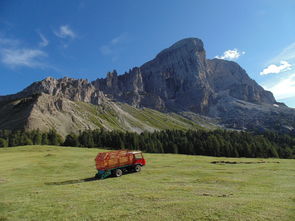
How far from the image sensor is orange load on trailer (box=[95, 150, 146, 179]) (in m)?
27.2

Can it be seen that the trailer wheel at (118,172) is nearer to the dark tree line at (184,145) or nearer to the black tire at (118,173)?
the black tire at (118,173)

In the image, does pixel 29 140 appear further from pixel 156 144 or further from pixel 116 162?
pixel 116 162

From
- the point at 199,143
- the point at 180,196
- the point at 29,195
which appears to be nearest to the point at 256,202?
the point at 180,196

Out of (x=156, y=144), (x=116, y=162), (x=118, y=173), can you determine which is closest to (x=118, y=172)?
(x=118, y=173)

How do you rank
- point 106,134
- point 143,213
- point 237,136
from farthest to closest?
point 237,136, point 106,134, point 143,213

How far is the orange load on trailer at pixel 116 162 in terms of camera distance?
27214 millimetres

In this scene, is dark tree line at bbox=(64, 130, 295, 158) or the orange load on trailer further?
dark tree line at bbox=(64, 130, 295, 158)

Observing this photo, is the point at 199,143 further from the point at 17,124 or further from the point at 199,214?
the point at 17,124

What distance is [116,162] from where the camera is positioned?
2845 centimetres

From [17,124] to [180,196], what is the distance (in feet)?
565

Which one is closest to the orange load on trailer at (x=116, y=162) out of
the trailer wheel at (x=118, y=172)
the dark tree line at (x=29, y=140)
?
the trailer wheel at (x=118, y=172)

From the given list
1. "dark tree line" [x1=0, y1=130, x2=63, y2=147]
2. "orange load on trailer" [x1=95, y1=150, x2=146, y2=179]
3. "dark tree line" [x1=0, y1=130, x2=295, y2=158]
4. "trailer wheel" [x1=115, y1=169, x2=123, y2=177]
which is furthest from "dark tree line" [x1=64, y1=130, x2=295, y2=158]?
"trailer wheel" [x1=115, y1=169, x2=123, y2=177]

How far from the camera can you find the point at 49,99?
19788cm

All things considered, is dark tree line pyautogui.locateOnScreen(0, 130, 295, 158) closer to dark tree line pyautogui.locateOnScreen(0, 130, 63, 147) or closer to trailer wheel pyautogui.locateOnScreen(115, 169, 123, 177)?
dark tree line pyautogui.locateOnScreen(0, 130, 63, 147)
